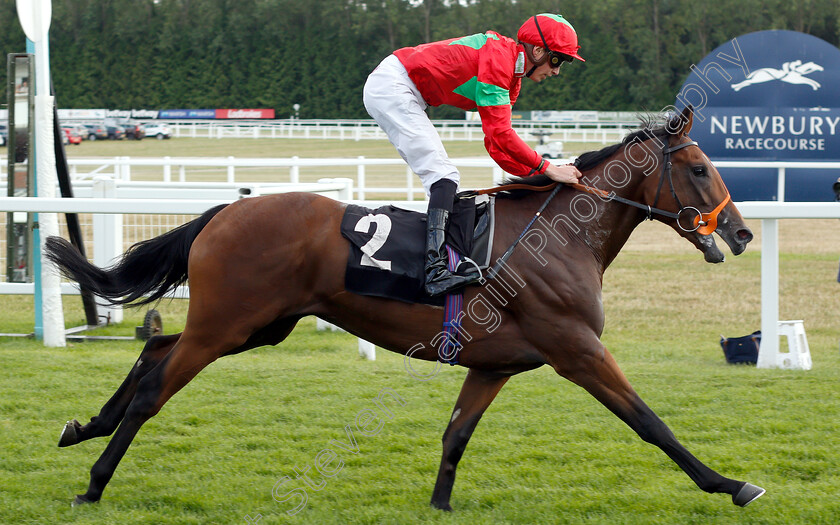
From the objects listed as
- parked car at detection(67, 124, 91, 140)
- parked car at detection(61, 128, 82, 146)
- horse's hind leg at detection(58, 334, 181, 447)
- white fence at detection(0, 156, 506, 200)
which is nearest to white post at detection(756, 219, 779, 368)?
horse's hind leg at detection(58, 334, 181, 447)

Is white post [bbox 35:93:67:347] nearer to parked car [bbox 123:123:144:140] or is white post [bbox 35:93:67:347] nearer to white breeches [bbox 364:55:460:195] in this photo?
white breeches [bbox 364:55:460:195]

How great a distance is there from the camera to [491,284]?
3467 millimetres

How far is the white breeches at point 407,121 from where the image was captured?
11.8 ft

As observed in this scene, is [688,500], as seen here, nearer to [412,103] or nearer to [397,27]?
[412,103]

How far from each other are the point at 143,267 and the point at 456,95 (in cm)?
153

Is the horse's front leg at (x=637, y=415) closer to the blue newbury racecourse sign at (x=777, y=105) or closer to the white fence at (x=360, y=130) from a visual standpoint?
the blue newbury racecourse sign at (x=777, y=105)

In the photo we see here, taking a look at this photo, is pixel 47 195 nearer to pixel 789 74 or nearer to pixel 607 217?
pixel 607 217

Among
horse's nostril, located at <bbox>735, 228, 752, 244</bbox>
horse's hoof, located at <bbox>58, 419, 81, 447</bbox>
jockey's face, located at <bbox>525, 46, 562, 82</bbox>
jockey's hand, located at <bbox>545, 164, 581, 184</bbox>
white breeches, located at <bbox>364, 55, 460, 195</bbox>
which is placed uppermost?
jockey's face, located at <bbox>525, 46, 562, 82</bbox>

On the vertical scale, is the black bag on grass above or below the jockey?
below

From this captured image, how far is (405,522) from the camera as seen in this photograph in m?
3.40

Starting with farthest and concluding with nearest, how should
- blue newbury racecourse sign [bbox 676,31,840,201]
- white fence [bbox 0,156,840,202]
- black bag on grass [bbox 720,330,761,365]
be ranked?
blue newbury racecourse sign [bbox 676,31,840,201] < white fence [bbox 0,156,840,202] < black bag on grass [bbox 720,330,761,365]

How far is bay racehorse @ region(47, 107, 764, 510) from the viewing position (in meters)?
3.44

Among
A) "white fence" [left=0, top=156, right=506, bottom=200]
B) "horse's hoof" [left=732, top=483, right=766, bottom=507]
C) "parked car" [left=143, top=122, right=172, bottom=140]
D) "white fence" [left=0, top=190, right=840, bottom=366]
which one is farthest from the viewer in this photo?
"parked car" [left=143, top=122, right=172, bottom=140]

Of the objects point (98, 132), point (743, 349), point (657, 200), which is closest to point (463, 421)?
point (657, 200)
